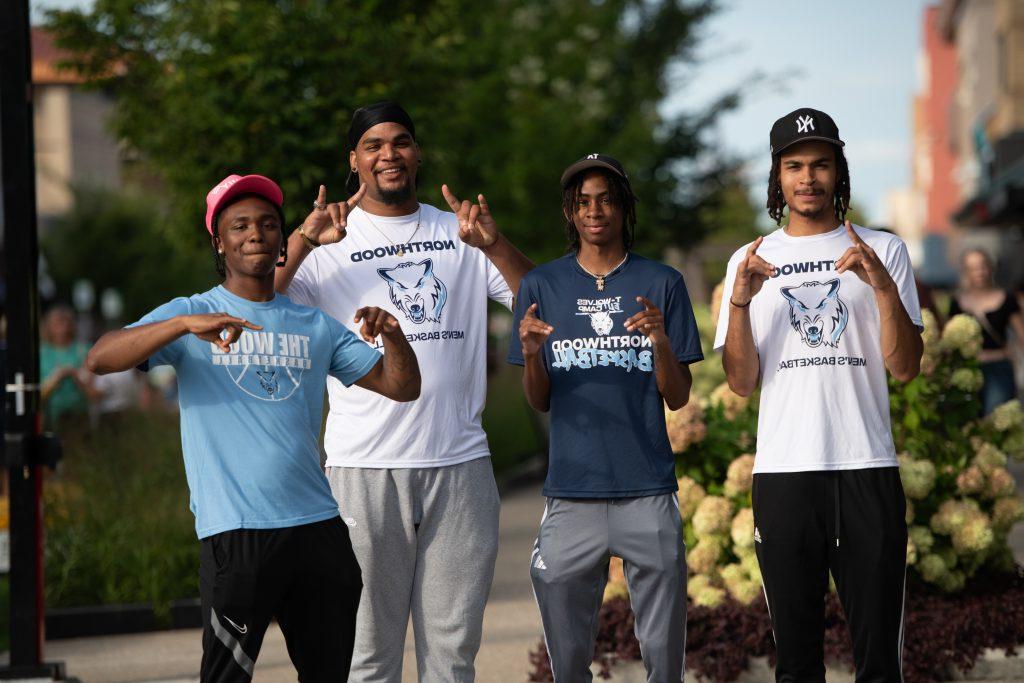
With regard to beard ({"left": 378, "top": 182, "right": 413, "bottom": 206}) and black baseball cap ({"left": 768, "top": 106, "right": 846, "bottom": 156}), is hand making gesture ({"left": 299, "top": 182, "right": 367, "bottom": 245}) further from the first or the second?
black baseball cap ({"left": 768, "top": 106, "right": 846, "bottom": 156})

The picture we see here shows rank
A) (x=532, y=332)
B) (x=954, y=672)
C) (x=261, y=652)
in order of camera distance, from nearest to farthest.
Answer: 1. (x=532, y=332)
2. (x=954, y=672)
3. (x=261, y=652)

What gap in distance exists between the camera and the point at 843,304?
460 centimetres

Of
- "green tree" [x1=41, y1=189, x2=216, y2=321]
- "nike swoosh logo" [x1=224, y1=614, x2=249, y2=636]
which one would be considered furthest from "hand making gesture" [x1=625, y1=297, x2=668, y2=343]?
"green tree" [x1=41, y1=189, x2=216, y2=321]

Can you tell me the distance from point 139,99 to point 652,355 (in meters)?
9.39

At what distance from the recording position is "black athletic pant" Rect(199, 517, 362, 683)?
13.1ft

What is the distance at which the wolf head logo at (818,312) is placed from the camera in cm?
459

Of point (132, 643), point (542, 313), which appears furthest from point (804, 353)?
point (132, 643)

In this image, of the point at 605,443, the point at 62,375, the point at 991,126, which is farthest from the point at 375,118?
the point at 991,126

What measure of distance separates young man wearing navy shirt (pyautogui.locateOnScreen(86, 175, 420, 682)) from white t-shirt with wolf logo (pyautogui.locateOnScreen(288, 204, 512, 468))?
0.47m

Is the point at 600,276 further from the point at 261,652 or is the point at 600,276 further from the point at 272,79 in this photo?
the point at 272,79

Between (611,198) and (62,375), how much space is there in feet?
28.7

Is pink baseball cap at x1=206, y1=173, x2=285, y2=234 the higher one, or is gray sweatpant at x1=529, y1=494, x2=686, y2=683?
pink baseball cap at x1=206, y1=173, x2=285, y2=234

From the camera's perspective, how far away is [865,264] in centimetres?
435

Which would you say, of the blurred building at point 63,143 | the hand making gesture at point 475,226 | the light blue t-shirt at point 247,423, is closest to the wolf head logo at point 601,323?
the hand making gesture at point 475,226
